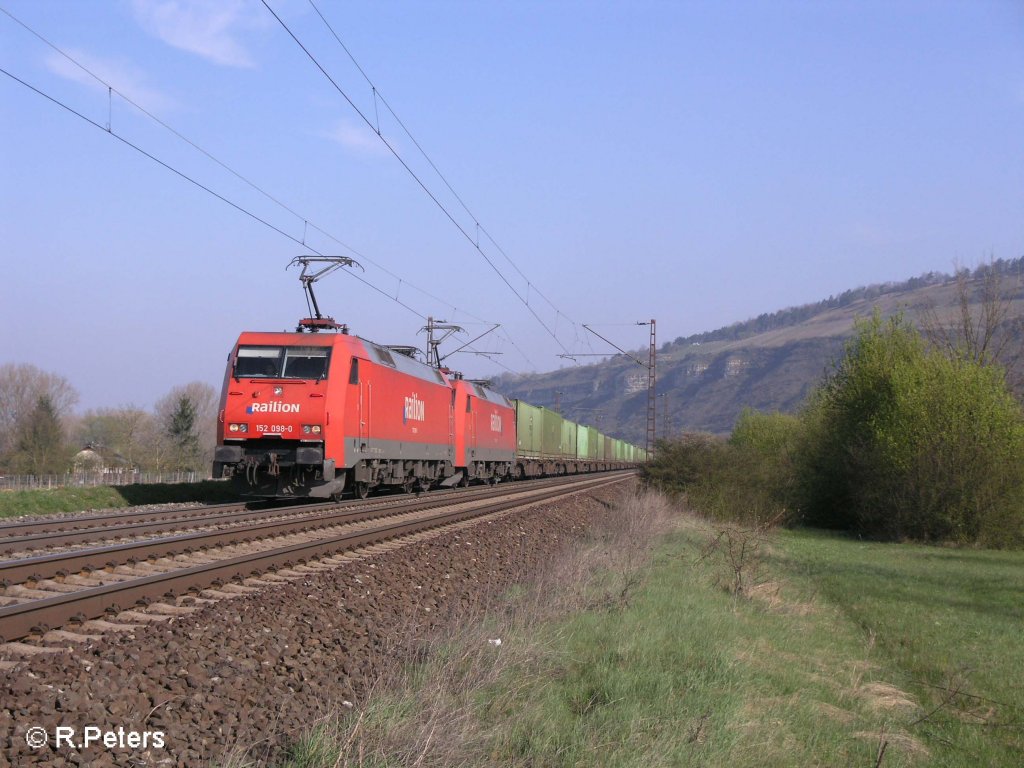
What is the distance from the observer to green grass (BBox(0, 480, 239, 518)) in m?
18.2

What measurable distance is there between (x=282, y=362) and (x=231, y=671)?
13.6 m

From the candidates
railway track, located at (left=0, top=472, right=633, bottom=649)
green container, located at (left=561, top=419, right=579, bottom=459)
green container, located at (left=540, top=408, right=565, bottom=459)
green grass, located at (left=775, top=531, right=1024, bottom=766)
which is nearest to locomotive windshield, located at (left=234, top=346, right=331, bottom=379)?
railway track, located at (left=0, top=472, right=633, bottom=649)

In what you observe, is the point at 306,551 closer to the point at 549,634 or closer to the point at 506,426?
the point at 549,634

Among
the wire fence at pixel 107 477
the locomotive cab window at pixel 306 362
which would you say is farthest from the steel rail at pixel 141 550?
the wire fence at pixel 107 477

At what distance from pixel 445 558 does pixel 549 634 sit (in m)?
5.03

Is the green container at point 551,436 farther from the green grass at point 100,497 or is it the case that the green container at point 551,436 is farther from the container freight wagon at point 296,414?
the container freight wagon at point 296,414

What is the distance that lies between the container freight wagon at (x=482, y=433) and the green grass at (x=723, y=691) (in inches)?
717

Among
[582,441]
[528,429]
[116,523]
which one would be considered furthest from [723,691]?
[582,441]

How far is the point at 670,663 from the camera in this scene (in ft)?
22.8

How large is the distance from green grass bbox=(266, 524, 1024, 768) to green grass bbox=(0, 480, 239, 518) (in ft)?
41.8

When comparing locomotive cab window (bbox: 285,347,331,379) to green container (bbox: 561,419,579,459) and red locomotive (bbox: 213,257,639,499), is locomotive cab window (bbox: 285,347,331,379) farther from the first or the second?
green container (bbox: 561,419,579,459)

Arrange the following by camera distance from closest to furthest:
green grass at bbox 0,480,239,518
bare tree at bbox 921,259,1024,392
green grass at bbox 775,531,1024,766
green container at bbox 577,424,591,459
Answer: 1. green grass at bbox 775,531,1024,766
2. green grass at bbox 0,480,239,518
3. bare tree at bbox 921,259,1024,392
4. green container at bbox 577,424,591,459

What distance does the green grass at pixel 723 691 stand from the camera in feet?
15.9

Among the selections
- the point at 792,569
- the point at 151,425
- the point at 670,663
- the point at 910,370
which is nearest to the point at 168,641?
the point at 670,663
